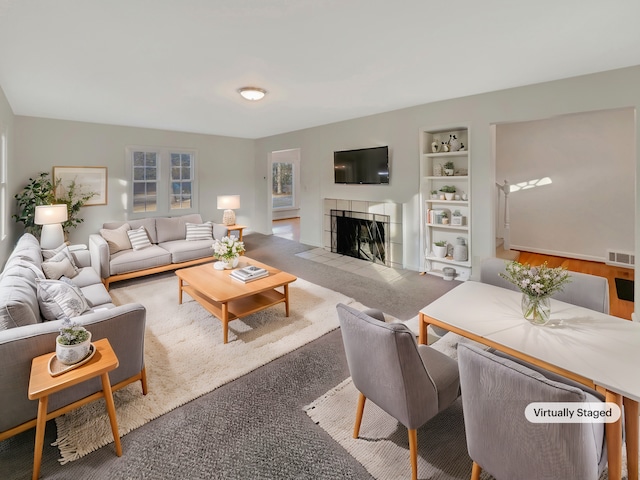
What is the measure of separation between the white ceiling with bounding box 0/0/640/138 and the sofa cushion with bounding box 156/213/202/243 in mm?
2028

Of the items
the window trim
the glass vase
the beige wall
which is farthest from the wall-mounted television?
the glass vase

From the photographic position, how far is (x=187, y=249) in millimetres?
5039

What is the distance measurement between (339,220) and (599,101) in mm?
3971

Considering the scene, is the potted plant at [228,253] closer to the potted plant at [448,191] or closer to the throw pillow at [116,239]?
the throw pillow at [116,239]

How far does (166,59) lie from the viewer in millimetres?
2799

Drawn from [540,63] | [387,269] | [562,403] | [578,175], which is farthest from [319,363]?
[578,175]

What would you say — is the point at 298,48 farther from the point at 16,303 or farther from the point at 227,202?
the point at 227,202

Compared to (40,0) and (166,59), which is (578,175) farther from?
(40,0)

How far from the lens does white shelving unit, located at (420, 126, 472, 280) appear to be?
173 inches

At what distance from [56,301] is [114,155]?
4520 millimetres

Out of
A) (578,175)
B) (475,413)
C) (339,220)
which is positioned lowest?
(475,413)

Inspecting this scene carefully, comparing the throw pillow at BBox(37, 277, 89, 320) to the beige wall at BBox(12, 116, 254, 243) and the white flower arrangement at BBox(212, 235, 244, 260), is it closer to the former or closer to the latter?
the white flower arrangement at BBox(212, 235, 244, 260)

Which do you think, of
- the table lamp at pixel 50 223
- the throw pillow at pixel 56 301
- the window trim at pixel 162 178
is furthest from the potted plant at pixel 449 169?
the table lamp at pixel 50 223

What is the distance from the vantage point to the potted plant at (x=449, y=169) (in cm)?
448
